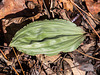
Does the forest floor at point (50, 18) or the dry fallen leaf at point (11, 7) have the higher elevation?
the dry fallen leaf at point (11, 7)

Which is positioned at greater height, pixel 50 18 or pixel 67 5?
pixel 67 5

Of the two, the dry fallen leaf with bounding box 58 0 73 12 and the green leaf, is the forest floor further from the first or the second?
the green leaf

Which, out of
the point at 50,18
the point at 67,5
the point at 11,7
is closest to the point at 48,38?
the point at 50,18

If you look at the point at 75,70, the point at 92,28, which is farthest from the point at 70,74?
the point at 92,28

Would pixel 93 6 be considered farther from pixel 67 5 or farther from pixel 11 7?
pixel 11 7

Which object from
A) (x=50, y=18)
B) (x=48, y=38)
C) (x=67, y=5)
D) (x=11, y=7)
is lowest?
(x=48, y=38)

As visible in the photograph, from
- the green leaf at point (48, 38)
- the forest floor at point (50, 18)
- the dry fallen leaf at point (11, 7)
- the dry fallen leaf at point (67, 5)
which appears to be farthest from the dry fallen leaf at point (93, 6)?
the dry fallen leaf at point (11, 7)

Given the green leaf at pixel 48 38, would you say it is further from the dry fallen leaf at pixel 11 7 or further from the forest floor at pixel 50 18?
the dry fallen leaf at pixel 11 7

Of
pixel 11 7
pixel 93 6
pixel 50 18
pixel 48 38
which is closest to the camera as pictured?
pixel 48 38

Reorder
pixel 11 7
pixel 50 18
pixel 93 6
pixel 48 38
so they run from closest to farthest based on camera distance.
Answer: pixel 48 38 < pixel 93 6 < pixel 50 18 < pixel 11 7
